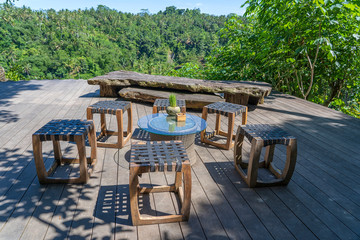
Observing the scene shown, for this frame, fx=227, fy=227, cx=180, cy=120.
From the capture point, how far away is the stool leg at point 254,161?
1.99 metres

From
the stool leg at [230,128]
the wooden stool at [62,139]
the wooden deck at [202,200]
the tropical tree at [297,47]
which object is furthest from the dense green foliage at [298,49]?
the wooden stool at [62,139]

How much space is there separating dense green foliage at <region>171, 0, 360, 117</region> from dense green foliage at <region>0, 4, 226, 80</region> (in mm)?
34940

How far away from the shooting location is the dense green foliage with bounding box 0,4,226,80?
41.8 m

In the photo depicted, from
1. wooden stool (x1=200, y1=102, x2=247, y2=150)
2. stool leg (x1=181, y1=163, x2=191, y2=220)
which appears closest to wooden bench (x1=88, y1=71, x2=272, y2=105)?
wooden stool (x1=200, y1=102, x2=247, y2=150)

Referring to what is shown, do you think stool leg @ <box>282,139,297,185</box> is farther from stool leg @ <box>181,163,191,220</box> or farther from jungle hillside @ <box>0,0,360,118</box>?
jungle hillside @ <box>0,0,360,118</box>

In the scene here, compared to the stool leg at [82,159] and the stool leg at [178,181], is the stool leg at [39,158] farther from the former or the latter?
the stool leg at [178,181]

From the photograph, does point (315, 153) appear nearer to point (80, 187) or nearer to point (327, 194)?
point (327, 194)

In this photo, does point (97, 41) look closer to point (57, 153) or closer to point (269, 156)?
point (57, 153)

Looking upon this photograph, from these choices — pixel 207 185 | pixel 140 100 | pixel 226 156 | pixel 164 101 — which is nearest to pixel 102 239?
pixel 207 185

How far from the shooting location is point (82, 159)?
201cm

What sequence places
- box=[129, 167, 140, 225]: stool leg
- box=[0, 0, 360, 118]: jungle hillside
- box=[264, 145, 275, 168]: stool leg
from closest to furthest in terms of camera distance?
1. box=[129, 167, 140, 225]: stool leg
2. box=[264, 145, 275, 168]: stool leg
3. box=[0, 0, 360, 118]: jungle hillside

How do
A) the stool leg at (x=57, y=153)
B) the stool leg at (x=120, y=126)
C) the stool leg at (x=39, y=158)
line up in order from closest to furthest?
the stool leg at (x=39, y=158), the stool leg at (x=57, y=153), the stool leg at (x=120, y=126)

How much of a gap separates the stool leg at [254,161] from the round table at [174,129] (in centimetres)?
62

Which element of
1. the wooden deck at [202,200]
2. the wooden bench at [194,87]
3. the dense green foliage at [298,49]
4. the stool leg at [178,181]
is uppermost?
the dense green foliage at [298,49]
